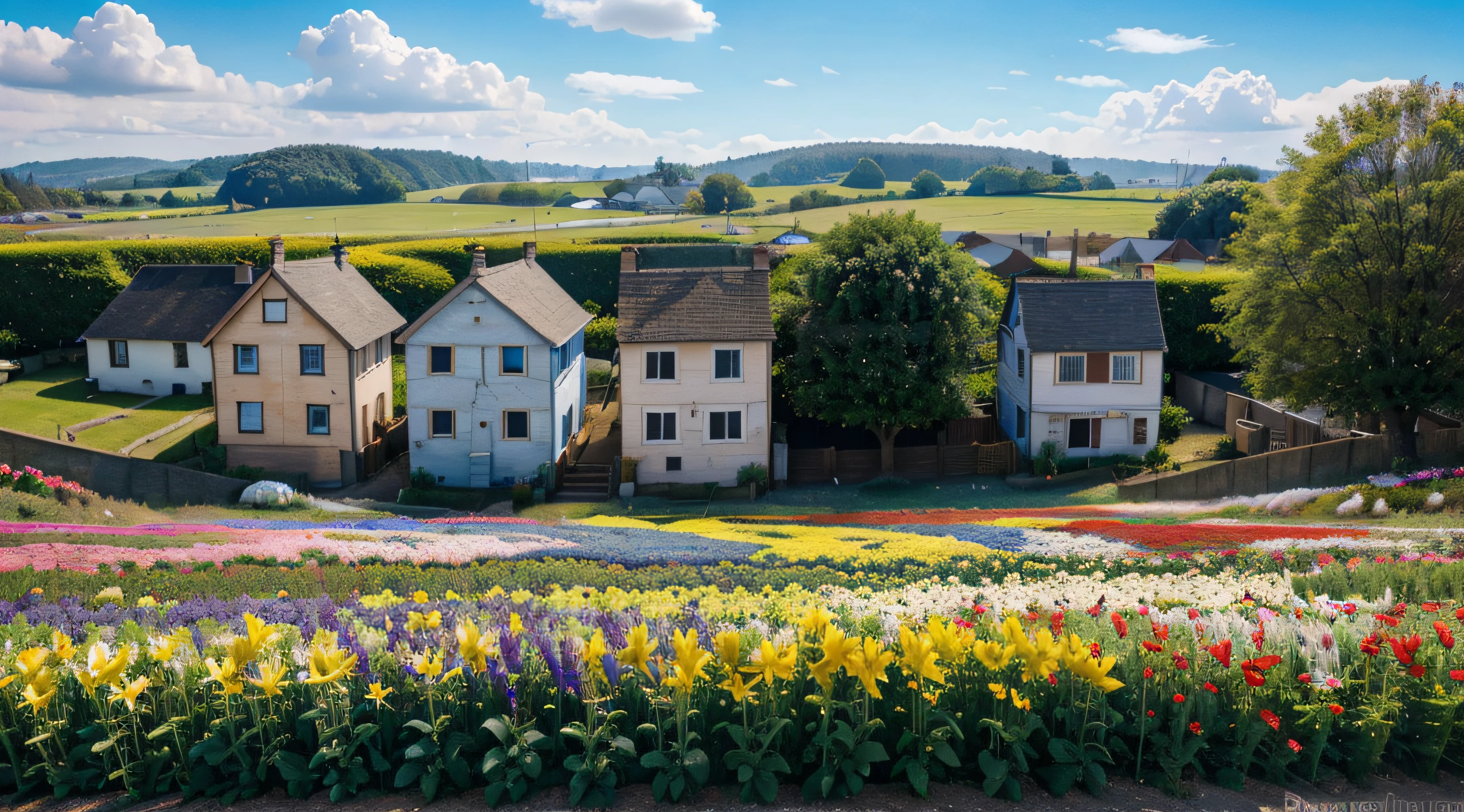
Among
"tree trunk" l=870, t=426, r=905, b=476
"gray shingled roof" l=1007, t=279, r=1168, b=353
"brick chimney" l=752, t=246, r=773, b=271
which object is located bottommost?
"tree trunk" l=870, t=426, r=905, b=476

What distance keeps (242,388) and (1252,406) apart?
4112cm

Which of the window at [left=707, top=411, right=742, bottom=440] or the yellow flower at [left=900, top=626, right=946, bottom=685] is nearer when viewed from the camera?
the yellow flower at [left=900, top=626, right=946, bottom=685]

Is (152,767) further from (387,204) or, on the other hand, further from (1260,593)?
(387,204)

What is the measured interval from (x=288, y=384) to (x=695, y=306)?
15.7 metres

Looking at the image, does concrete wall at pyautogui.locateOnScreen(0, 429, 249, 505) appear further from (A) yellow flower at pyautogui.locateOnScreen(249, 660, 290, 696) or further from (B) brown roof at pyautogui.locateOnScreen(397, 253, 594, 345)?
(A) yellow flower at pyautogui.locateOnScreen(249, 660, 290, 696)

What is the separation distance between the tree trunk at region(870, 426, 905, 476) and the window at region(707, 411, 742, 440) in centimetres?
538

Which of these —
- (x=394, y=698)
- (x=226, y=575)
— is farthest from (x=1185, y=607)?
(x=226, y=575)

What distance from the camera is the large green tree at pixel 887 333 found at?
125 feet

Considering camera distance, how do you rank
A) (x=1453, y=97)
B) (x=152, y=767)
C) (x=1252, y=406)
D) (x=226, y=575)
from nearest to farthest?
1. (x=152, y=767)
2. (x=226, y=575)
3. (x=1453, y=97)
4. (x=1252, y=406)

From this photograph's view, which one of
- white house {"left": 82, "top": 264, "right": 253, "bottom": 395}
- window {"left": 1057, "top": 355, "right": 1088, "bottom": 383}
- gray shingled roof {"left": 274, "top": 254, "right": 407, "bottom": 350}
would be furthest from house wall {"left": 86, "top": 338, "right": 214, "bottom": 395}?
window {"left": 1057, "top": 355, "right": 1088, "bottom": 383}

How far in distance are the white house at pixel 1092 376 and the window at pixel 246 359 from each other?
99.2 feet

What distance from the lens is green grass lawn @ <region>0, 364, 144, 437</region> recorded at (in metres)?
40.6

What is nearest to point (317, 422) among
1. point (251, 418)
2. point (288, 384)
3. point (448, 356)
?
point (288, 384)

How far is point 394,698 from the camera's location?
823 cm
